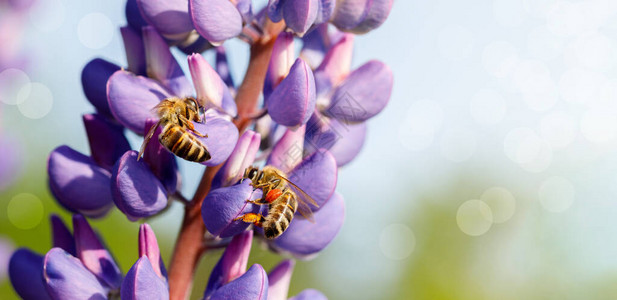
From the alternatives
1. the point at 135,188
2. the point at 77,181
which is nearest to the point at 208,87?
the point at 135,188

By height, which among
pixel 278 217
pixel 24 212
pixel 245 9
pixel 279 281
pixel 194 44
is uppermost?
pixel 245 9

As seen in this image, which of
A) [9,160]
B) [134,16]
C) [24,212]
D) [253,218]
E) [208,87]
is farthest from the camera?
[24,212]

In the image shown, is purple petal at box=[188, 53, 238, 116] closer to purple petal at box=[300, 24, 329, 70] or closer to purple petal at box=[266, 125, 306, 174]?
purple petal at box=[266, 125, 306, 174]

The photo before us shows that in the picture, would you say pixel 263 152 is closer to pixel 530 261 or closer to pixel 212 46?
pixel 212 46

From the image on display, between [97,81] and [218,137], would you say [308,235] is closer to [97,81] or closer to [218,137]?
[218,137]

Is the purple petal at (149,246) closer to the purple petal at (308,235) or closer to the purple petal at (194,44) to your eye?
the purple petal at (308,235)

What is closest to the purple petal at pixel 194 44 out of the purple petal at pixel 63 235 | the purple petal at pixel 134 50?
the purple petal at pixel 134 50
